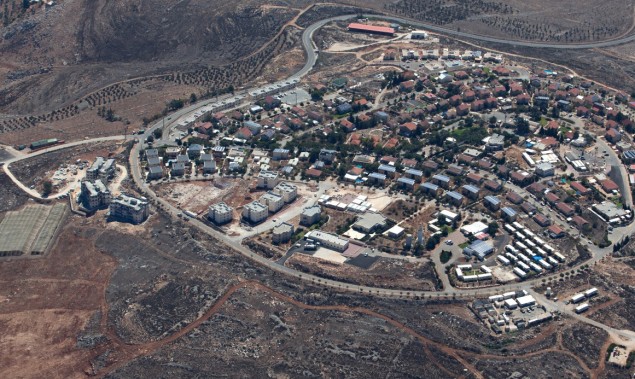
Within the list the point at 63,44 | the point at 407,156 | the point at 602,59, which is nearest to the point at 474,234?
the point at 407,156

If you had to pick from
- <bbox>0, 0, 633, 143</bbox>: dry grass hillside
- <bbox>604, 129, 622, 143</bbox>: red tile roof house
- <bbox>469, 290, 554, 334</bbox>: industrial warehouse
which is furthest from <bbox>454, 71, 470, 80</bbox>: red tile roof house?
<bbox>469, 290, 554, 334</bbox>: industrial warehouse

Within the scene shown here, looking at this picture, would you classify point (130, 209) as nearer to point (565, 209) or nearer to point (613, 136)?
point (565, 209)

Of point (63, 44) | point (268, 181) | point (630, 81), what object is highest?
point (63, 44)

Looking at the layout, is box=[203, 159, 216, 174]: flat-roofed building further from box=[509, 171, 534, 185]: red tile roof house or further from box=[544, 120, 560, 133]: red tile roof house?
box=[544, 120, 560, 133]: red tile roof house

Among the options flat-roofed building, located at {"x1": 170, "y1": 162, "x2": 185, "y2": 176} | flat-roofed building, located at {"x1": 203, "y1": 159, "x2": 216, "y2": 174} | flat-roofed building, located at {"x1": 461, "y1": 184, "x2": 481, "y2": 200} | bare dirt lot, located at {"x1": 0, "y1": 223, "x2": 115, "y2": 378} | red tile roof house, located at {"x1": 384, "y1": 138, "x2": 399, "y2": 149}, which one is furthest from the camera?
red tile roof house, located at {"x1": 384, "y1": 138, "x2": 399, "y2": 149}

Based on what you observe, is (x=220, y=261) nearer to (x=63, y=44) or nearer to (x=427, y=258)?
(x=427, y=258)

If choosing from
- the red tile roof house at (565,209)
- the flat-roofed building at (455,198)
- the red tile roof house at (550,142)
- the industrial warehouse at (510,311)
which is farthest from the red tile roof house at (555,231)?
the red tile roof house at (550,142)
